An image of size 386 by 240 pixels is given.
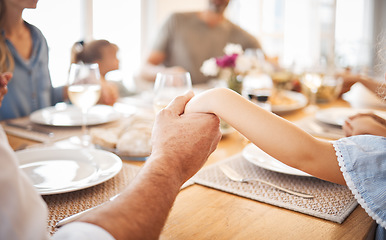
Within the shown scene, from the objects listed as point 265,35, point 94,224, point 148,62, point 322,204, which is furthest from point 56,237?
point 265,35

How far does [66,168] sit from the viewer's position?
2.76 feet

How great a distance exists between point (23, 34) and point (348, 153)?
3.65 ft

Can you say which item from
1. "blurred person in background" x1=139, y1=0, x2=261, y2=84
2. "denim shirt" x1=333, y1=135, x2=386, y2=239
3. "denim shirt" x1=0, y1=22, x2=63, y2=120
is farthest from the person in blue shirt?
"blurred person in background" x1=139, y1=0, x2=261, y2=84

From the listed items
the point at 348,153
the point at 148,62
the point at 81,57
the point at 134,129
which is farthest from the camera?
the point at 148,62

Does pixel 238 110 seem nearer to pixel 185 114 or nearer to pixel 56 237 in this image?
pixel 185 114

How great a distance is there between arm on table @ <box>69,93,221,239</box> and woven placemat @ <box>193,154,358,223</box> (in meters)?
0.13

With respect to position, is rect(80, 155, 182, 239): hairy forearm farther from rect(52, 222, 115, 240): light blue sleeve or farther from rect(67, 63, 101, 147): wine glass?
rect(67, 63, 101, 147): wine glass

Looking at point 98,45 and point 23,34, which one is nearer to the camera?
point 23,34

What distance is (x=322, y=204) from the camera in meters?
0.71

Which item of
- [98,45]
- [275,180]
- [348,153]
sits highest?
[98,45]

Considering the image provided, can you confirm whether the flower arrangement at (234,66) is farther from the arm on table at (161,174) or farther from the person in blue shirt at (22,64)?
the arm on table at (161,174)

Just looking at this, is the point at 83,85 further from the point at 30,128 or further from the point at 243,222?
the point at 243,222

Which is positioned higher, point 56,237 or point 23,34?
point 23,34

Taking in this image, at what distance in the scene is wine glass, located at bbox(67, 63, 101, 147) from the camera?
3.56ft
